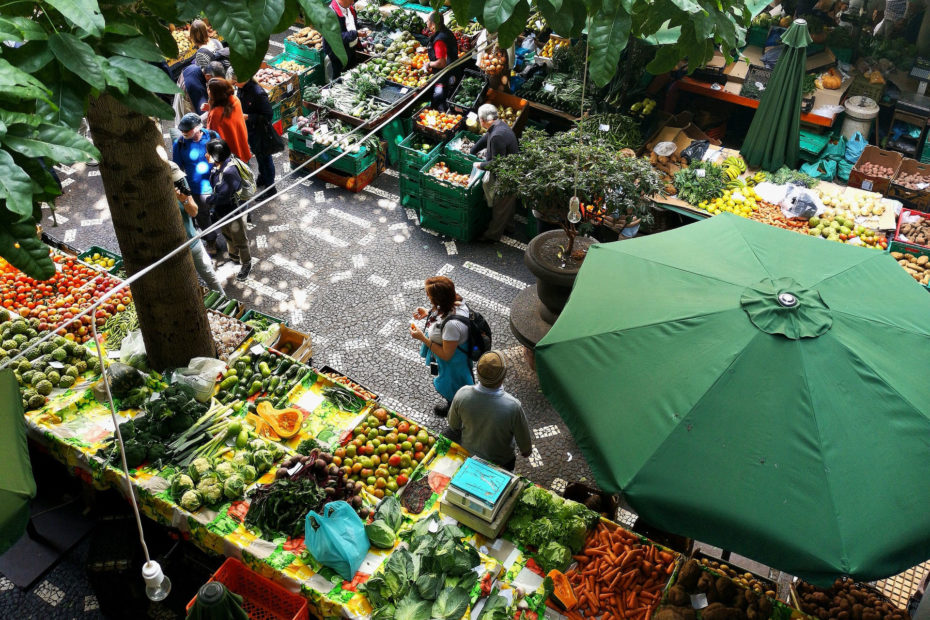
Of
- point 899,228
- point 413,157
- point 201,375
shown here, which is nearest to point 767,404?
point 201,375

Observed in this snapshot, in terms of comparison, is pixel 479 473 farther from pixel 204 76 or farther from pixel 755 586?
pixel 204 76

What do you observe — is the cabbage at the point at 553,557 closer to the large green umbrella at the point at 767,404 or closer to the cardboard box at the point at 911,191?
the large green umbrella at the point at 767,404

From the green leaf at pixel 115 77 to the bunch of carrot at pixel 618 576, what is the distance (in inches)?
141

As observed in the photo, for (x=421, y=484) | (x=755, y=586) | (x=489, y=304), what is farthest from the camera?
(x=489, y=304)

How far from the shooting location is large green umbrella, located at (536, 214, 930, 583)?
3.33 metres

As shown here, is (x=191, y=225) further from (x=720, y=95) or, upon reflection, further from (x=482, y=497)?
(x=720, y=95)

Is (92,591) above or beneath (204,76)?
beneath

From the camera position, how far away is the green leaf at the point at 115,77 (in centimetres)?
260

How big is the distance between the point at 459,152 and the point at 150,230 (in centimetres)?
400

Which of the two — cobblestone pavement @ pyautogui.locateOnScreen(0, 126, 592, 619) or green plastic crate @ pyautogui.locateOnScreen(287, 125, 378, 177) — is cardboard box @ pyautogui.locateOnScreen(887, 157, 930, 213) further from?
green plastic crate @ pyautogui.locateOnScreen(287, 125, 378, 177)

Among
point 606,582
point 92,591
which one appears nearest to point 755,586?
point 606,582

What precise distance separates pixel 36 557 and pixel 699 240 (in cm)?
459

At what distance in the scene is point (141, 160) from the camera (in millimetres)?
4797

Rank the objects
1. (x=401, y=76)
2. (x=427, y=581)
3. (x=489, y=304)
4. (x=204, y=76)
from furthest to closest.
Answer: (x=401, y=76) < (x=204, y=76) < (x=489, y=304) < (x=427, y=581)
